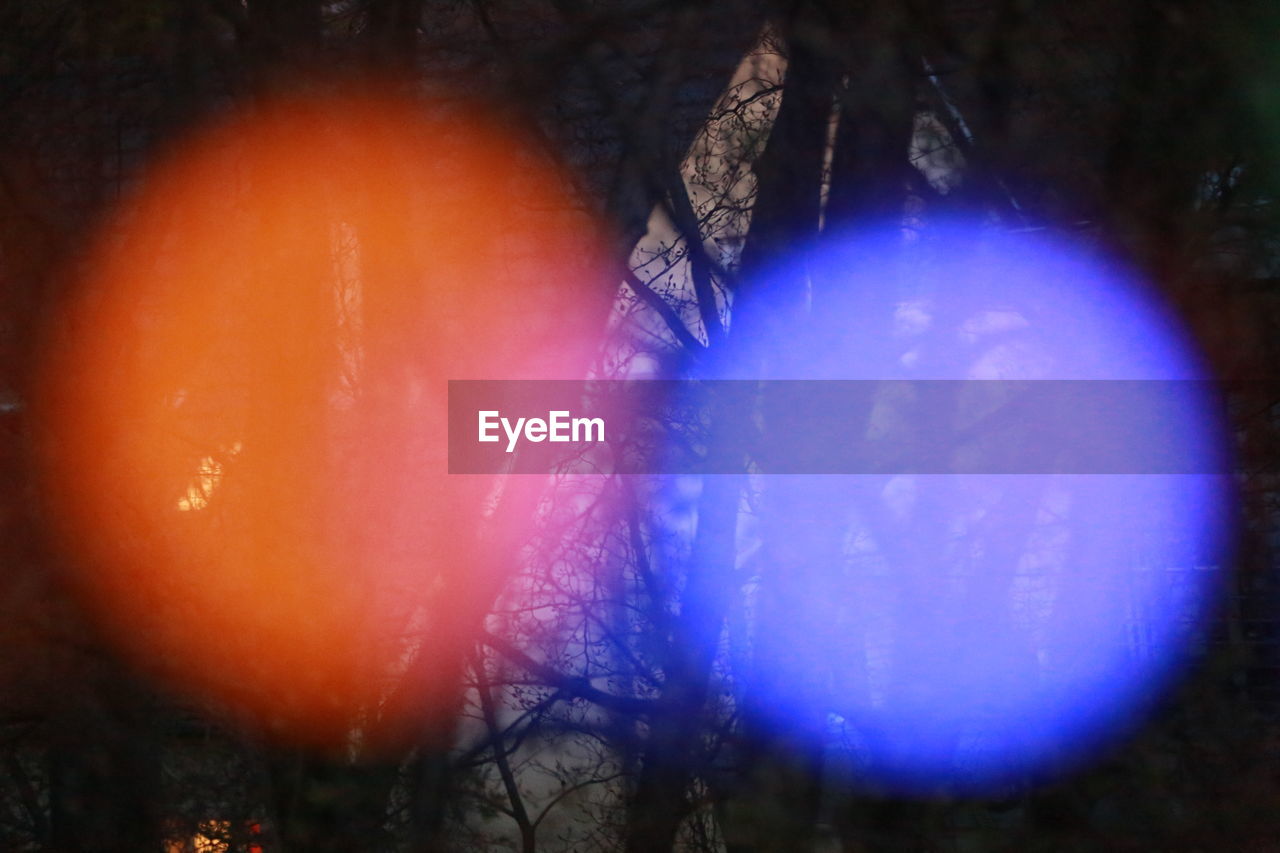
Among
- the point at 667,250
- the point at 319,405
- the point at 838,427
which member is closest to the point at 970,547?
the point at 838,427

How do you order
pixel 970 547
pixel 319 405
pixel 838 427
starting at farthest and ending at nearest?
pixel 319 405
pixel 838 427
pixel 970 547

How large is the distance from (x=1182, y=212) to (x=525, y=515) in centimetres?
240

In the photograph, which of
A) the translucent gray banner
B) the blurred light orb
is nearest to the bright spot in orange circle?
the translucent gray banner

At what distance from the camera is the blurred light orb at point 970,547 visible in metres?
4.05

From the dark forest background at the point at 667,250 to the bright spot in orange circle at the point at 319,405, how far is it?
15 centimetres

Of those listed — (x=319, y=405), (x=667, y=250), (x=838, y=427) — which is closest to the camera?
(x=838, y=427)

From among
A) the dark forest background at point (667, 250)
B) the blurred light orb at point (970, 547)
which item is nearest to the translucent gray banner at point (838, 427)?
the blurred light orb at point (970, 547)

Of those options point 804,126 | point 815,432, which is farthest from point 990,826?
point 804,126

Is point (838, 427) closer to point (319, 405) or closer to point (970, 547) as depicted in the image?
point (970, 547)

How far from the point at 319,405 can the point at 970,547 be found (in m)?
2.46

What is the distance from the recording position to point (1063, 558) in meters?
4.21

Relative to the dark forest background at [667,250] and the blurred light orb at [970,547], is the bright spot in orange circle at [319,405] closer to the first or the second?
the dark forest background at [667,250]

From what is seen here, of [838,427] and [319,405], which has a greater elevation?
[319,405]

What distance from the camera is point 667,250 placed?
4730mm
